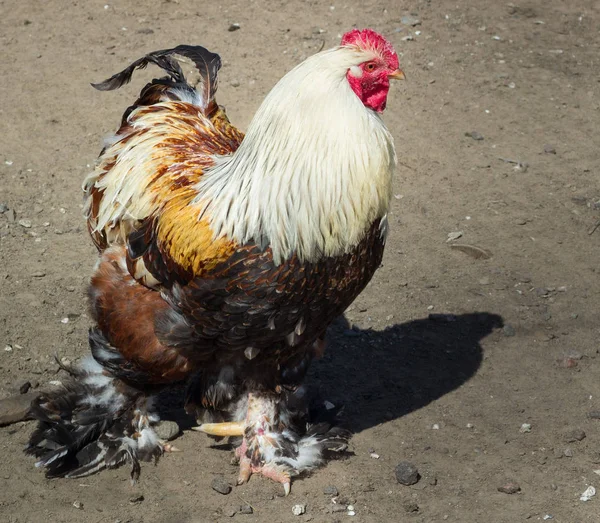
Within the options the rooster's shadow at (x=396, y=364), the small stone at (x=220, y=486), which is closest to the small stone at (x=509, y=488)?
the rooster's shadow at (x=396, y=364)

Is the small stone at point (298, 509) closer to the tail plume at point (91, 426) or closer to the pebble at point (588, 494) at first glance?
the tail plume at point (91, 426)

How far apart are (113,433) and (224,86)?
3.86 metres

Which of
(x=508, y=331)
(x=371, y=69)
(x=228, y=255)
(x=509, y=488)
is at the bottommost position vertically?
(x=508, y=331)

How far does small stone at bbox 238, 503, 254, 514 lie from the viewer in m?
4.29

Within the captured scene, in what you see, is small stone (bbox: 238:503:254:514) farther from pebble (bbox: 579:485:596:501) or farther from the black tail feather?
the black tail feather

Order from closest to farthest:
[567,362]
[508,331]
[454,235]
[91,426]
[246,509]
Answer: [246,509]
[91,426]
[567,362]
[508,331]
[454,235]

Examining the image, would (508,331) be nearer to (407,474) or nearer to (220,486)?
(407,474)

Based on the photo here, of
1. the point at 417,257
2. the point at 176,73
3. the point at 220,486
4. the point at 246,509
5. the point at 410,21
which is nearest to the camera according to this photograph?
the point at 246,509

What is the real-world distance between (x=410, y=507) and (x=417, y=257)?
7.37 ft

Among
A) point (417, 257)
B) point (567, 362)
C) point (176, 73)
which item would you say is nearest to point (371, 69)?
point (176, 73)

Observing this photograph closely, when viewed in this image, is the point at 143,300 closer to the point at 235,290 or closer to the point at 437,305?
the point at 235,290

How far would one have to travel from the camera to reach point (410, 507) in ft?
14.1

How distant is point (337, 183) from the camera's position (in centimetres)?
380

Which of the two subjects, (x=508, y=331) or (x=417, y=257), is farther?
(x=417, y=257)
